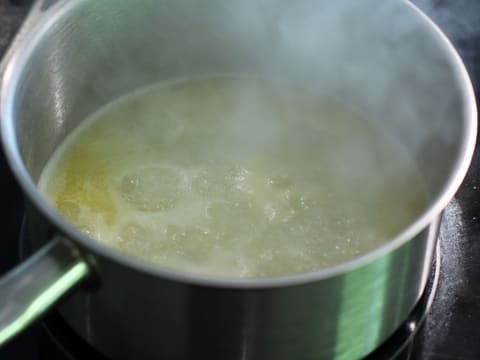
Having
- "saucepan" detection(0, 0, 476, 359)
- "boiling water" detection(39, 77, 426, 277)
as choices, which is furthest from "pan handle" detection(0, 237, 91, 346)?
"boiling water" detection(39, 77, 426, 277)

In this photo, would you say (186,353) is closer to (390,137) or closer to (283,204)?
(283,204)

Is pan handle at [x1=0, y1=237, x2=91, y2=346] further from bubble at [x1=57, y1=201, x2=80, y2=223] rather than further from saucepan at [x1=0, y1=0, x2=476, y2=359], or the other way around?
bubble at [x1=57, y1=201, x2=80, y2=223]

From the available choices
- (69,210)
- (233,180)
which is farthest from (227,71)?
(69,210)

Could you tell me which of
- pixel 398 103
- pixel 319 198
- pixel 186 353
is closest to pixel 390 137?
pixel 398 103

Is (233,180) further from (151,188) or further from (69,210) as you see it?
(69,210)

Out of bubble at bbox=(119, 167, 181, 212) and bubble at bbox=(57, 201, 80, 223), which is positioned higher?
bubble at bbox=(119, 167, 181, 212)

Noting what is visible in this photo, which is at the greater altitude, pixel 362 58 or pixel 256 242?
pixel 362 58

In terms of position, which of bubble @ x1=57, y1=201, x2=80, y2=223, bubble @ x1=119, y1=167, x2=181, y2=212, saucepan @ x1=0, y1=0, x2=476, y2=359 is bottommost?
bubble @ x1=57, y1=201, x2=80, y2=223

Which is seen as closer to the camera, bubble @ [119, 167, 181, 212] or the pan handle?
the pan handle
